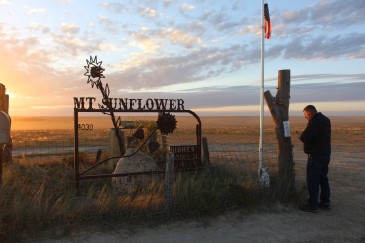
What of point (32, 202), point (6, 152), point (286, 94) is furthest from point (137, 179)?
point (6, 152)

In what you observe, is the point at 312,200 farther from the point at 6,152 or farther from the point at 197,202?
the point at 6,152

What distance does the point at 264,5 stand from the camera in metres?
8.25

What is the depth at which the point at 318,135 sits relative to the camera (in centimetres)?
760

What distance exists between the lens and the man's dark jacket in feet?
24.7

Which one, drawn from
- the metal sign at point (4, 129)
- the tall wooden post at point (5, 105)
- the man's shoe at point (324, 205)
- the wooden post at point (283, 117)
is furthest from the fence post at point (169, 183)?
the tall wooden post at point (5, 105)

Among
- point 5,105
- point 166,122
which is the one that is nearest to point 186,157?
point 166,122

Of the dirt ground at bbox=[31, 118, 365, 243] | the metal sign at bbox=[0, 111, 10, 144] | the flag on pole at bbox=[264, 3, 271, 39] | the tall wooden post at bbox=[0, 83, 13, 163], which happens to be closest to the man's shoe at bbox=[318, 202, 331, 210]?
the dirt ground at bbox=[31, 118, 365, 243]

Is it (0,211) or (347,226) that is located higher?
(0,211)

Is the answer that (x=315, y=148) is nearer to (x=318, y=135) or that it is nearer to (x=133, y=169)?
(x=318, y=135)

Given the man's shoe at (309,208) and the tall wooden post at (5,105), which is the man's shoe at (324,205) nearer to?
the man's shoe at (309,208)

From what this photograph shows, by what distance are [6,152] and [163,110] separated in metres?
6.23

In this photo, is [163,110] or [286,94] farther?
[163,110]

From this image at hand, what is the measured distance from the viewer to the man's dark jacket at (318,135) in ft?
24.7

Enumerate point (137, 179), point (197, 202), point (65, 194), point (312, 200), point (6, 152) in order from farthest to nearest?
point (6, 152), point (137, 179), point (65, 194), point (312, 200), point (197, 202)
